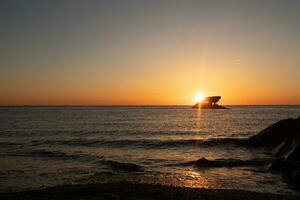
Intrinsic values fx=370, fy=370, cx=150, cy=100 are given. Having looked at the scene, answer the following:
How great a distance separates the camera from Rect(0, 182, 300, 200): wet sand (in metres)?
14.0

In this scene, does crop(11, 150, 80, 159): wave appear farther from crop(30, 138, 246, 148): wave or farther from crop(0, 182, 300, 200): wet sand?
crop(0, 182, 300, 200): wet sand

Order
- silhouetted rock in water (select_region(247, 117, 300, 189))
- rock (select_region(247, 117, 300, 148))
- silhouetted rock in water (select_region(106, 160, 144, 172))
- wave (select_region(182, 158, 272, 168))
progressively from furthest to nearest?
rock (select_region(247, 117, 300, 148))
silhouetted rock in water (select_region(247, 117, 300, 189))
wave (select_region(182, 158, 272, 168))
silhouetted rock in water (select_region(106, 160, 144, 172))

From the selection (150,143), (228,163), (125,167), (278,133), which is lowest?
(150,143)

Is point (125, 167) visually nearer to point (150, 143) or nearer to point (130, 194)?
point (130, 194)

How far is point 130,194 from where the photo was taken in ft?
47.5

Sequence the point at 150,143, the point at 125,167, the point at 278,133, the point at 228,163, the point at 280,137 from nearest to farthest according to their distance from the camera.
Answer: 1. the point at 125,167
2. the point at 228,163
3. the point at 280,137
4. the point at 278,133
5. the point at 150,143

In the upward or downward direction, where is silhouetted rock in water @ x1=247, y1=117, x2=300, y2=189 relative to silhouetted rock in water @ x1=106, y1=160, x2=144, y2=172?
upward

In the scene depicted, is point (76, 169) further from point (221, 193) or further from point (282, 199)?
point (282, 199)

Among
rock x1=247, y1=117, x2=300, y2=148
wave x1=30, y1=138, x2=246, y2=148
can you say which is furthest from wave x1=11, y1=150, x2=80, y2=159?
rock x1=247, y1=117, x2=300, y2=148

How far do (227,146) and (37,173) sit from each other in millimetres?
20712

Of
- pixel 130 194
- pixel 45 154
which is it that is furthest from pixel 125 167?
pixel 45 154

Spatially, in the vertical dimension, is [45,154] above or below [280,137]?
below

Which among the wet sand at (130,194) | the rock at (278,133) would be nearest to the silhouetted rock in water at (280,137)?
the rock at (278,133)

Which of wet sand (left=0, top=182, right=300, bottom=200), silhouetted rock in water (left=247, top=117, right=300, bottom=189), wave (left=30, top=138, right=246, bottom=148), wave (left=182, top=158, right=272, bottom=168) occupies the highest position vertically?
silhouetted rock in water (left=247, top=117, right=300, bottom=189)
